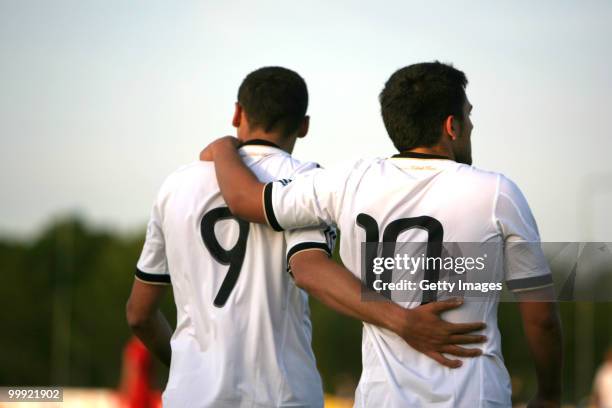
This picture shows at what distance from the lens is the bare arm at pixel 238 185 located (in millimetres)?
4238

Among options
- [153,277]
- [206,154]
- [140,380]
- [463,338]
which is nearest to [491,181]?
[463,338]

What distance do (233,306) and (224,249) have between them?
284 millimetres

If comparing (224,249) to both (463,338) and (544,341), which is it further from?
(544,341)

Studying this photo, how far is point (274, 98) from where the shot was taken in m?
4.72

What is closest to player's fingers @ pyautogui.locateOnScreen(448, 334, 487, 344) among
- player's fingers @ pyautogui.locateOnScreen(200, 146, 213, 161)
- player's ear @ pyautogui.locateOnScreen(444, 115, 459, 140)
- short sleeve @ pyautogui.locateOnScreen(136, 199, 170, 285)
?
player's ear @ pyautogui.locateOnScreen(444, 115, 459, 140)

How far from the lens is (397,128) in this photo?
13.1 ft

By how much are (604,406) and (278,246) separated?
1194 centimetres

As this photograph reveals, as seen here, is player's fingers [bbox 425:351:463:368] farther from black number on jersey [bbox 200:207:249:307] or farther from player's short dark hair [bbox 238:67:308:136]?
player's short dark hair [bbox 238:67:308:136]

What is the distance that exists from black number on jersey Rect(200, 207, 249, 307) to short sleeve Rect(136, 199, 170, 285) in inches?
14.4

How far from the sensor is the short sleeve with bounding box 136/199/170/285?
16.2 ft

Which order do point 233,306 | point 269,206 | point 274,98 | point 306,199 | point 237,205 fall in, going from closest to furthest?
point 306,199 < point 269,206 < point 237,205 < point 233,306 < point 274,98

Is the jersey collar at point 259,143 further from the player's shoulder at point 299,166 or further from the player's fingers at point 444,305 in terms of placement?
the player's fingers at point 444,305

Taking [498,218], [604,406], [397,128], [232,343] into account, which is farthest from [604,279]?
[604,406]

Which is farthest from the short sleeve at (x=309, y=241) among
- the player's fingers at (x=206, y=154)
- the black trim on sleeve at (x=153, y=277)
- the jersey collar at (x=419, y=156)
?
the black trim on sleeve at (x=153, y=277)
